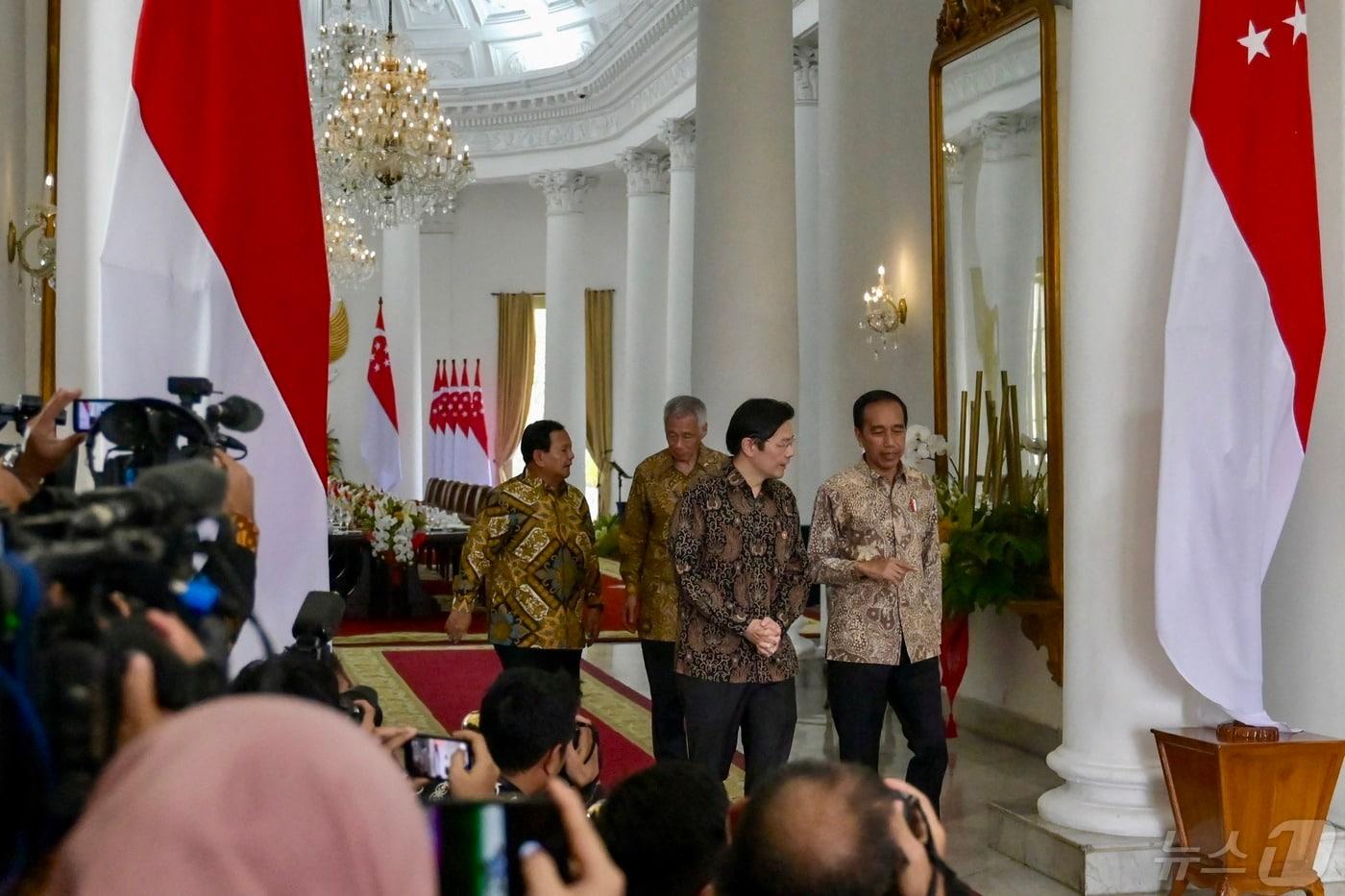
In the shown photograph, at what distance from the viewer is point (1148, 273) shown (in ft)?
15.9

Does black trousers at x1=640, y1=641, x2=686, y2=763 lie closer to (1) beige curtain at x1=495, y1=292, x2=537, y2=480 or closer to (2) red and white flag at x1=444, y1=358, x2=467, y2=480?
(2) red and white flag at x1=444, y1=358, x2=467, y2=480

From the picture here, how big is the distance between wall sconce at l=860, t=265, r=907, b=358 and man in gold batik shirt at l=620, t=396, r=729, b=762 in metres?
3.24

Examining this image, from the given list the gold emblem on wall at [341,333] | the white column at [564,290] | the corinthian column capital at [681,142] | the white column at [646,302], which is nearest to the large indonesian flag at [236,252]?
the corinthian column capital at [681,142]

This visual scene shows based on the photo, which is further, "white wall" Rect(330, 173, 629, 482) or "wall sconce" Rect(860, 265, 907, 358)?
"white wall" Rect(330, 173, 629, 482)

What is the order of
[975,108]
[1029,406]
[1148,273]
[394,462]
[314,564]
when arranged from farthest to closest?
[394,462] → [975,108] → [1029,406] → [1148,273] → [314,564]

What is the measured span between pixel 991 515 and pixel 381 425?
40.4ft

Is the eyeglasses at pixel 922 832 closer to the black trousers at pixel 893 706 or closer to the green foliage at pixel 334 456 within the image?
the black trousers at pixel 893 706

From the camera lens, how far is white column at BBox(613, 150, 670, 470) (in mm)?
17672

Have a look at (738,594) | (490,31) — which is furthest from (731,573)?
(490,31)

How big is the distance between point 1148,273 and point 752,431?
1.49 m

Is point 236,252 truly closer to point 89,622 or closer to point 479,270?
point 89,622

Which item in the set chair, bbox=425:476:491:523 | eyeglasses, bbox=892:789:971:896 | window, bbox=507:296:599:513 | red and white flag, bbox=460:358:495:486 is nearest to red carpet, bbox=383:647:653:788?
chair, bbox=425:476:491:523

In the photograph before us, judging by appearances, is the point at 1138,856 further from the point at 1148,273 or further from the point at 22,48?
the point at 22,48

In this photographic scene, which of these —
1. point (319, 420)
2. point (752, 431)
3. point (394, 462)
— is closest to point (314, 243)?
point (319, 420)
